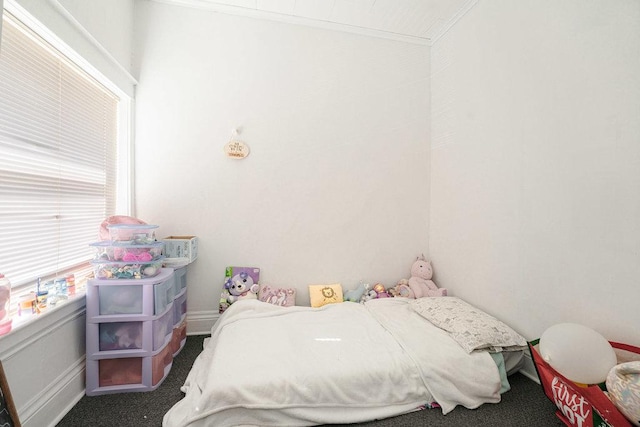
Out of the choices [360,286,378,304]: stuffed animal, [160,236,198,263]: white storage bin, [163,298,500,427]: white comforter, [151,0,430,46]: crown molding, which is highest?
[151,0,430,46]: crown molding

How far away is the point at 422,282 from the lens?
2.40 metres

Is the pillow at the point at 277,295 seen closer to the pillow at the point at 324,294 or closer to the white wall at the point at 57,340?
the pillow at the point at 324,294

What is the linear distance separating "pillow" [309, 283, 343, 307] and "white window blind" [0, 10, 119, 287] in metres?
1.69

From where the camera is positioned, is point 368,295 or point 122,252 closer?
point 122,252

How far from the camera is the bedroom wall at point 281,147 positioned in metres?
2.11

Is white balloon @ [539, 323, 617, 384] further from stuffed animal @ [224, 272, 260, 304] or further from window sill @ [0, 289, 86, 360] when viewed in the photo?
window sill @ [0, 289, 86, 360]

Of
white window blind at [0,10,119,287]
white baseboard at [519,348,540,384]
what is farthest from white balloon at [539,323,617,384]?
white window blind at [0,10,119,287]

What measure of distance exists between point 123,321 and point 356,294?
1.73m

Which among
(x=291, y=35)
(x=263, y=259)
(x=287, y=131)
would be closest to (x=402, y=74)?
(x=291, y=35)

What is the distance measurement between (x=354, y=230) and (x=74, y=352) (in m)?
2.11

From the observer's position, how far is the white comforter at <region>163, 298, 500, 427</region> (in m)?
1.25

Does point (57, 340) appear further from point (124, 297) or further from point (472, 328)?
point (472, 328)

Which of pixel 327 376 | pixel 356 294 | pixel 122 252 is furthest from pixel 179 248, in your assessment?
pixel 356 294

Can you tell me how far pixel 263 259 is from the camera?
2.29 m
